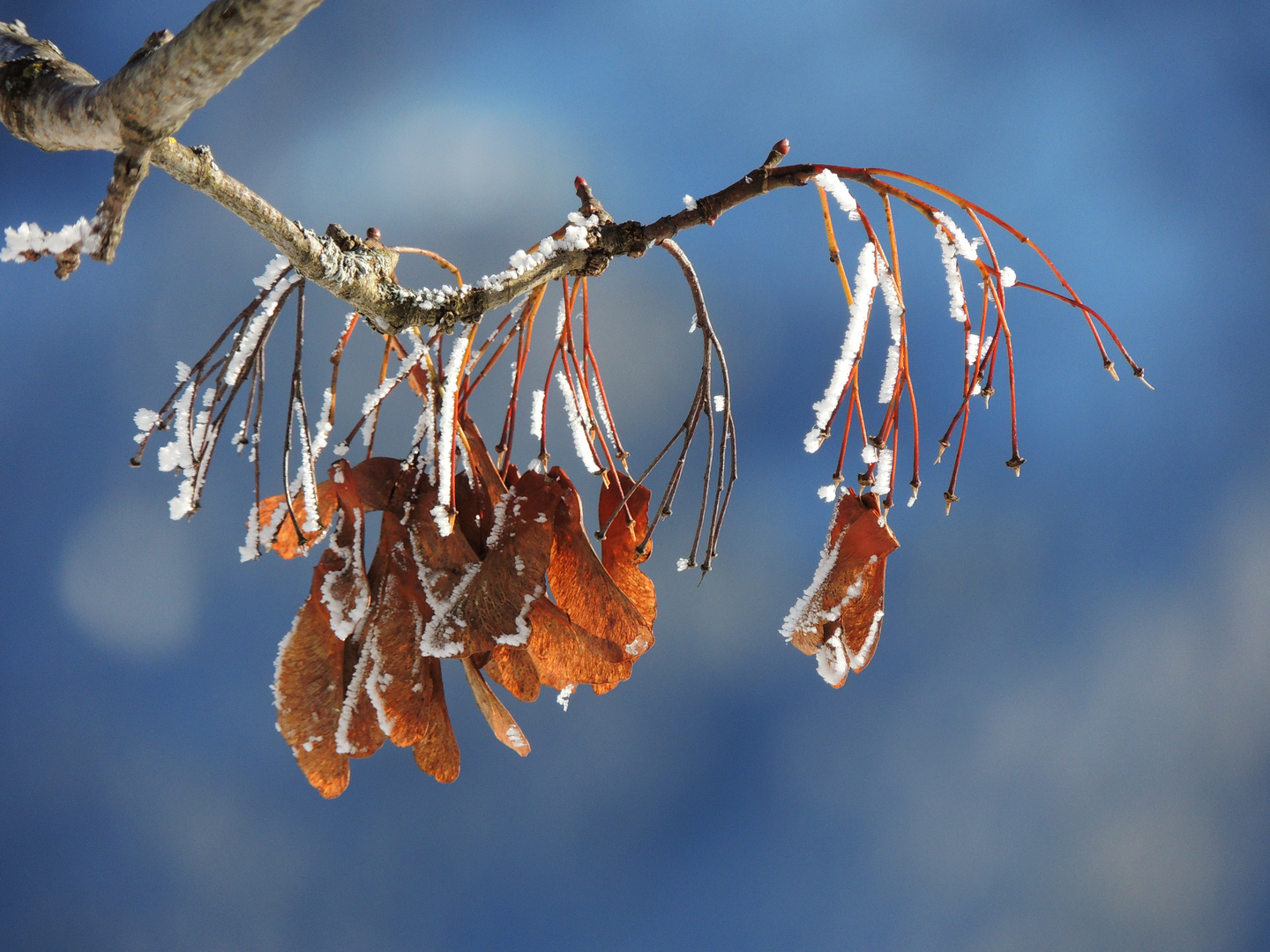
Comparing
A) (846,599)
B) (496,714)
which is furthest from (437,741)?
(846,599)

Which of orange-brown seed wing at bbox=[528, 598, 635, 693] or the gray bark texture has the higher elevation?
the gray bark texture

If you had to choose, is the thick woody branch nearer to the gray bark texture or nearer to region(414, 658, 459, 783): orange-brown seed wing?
the gray bark texture

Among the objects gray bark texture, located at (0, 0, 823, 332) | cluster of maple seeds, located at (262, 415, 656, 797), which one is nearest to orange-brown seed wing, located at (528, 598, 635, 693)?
cluster of maple seeds, located at (262, 415, 656, 797)

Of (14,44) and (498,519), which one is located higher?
(14,44)

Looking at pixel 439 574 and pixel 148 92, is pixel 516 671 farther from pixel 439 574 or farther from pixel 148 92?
pixel 148 92

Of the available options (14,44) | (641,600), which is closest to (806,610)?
(641,600)

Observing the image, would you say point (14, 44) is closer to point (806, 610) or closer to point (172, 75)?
point (172, 75)

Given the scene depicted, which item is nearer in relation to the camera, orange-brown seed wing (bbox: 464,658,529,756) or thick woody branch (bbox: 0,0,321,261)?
thick woody branch (bbox: 0,0,321,261)
